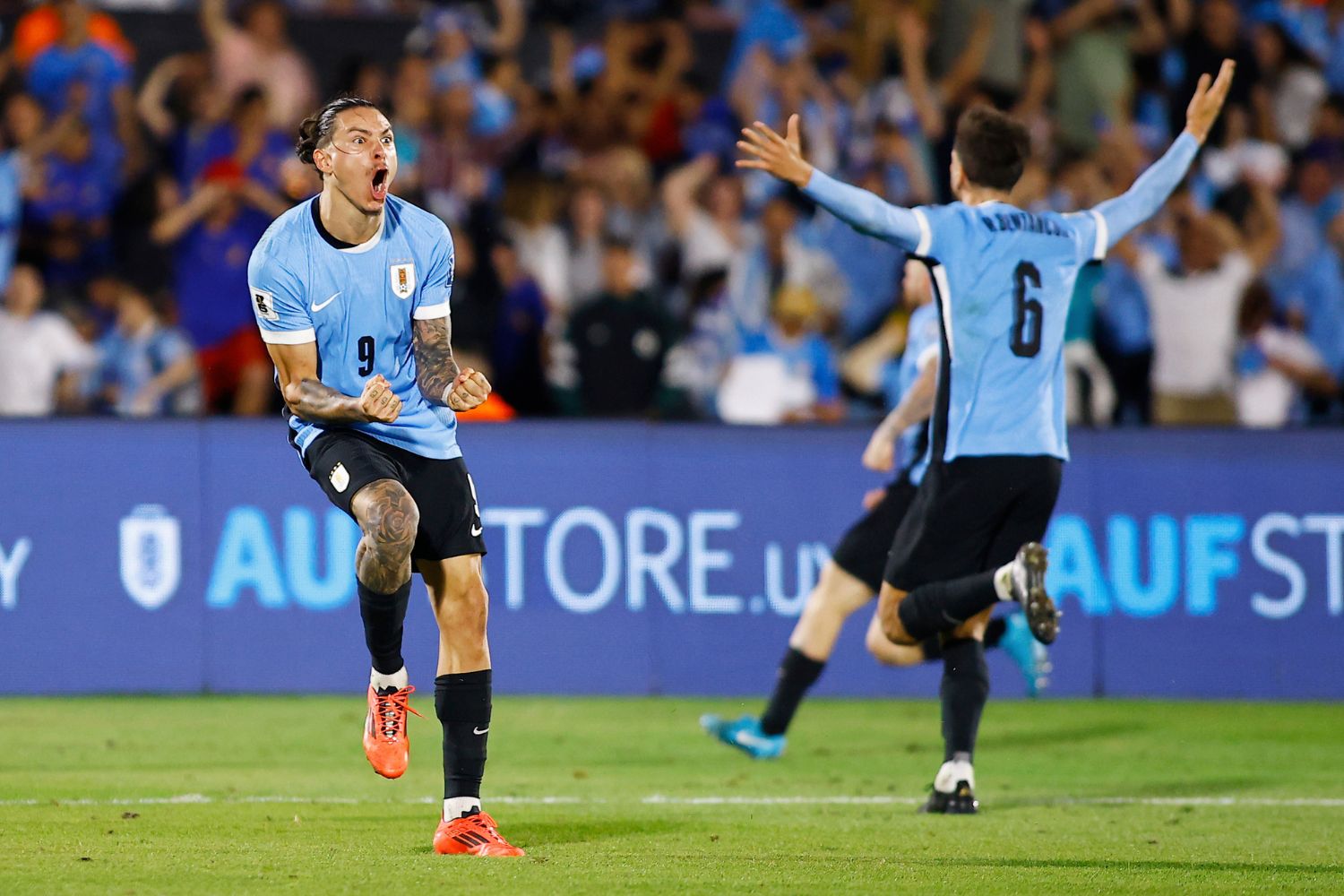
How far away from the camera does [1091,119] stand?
15562 mm

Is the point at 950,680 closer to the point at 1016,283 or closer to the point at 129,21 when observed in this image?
the point at 1016,283

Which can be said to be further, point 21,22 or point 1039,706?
point 21,22

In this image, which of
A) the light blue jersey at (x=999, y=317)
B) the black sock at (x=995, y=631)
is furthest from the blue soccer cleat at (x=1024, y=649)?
the light blue jersey at (x=999, y=317)

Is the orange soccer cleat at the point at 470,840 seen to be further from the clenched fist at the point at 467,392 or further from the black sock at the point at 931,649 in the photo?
the black sock at the point at 931,649

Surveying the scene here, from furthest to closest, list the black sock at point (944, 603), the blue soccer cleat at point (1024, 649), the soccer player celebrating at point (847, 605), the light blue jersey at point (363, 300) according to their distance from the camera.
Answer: the blue soccer cleat at point (1024, 649)
the soccer player celebrating at point (847, 605)
the black sock at point (944, 603)
the light blue jersey at point (363, 300)

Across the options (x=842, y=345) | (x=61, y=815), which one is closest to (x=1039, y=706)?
(x=842, y=345)

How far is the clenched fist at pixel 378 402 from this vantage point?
5938 mm

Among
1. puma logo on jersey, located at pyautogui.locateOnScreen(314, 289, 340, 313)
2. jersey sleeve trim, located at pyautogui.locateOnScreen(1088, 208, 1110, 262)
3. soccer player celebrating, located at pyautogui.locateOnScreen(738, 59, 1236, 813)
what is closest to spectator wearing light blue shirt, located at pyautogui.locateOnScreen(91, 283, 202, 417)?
soccer player celebrating, located at pyautogui.locateOnScreen(738, 59, 1236, 813)

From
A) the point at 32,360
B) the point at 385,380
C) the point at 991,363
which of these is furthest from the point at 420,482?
the point at 32,360

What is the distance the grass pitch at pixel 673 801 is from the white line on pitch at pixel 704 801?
27mm

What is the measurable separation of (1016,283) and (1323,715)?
15.7ft

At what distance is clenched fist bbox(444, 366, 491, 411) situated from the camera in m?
6.02

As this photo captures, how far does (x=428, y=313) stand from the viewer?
20.6 ft

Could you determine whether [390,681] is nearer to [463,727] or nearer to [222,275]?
[463,727]
